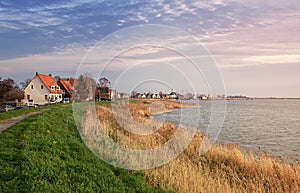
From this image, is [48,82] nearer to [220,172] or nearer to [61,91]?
[61,91]

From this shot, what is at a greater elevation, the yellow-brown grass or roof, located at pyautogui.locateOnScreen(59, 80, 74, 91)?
roof, located at pyautogui.locateOnScreen(59, 80, 74, 91)

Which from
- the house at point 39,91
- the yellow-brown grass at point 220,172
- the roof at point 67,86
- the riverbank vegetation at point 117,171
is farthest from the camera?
the roof at point 67,86

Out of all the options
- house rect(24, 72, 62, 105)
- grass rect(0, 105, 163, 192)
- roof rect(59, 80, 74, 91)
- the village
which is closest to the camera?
grass rect(0, 105, 163, 192)

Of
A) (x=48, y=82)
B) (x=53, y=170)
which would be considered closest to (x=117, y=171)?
(x=53, y=170)

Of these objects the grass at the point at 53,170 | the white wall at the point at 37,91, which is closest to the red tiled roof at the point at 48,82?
the white wall at the point at 37,91

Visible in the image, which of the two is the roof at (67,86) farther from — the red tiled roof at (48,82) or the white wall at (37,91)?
the white wall at (37,91)

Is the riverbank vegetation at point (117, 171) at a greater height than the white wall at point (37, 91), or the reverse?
the white wall at point (37, 91)

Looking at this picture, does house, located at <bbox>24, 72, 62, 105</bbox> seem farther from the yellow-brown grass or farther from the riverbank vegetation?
the riverbank vegetation

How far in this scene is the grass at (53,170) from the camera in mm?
7145

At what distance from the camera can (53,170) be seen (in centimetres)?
832

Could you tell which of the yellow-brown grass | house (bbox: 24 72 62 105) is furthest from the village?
the yellow-brown grass

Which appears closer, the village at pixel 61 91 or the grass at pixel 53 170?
the grass at pixel 53 170

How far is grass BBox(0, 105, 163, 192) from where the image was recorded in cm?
714

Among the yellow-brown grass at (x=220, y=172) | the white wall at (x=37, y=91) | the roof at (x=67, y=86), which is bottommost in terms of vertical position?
the yellow-brown grass at (x=220, y=172)
